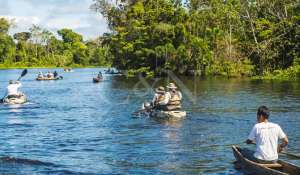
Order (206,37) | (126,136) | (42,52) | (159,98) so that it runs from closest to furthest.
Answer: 1. (126,136)
2. (159,98)
3. (206,37)
4. (42,52)

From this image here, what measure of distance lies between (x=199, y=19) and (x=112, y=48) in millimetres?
21287

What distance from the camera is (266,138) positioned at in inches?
543

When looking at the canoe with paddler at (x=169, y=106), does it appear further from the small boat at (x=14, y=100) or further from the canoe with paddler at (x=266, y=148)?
the canoe with paddler at (x=266, y=148)

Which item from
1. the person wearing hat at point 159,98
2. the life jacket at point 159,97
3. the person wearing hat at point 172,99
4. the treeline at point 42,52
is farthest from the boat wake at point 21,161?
the treeline at point 42,52

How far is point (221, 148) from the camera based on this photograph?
65.4ft

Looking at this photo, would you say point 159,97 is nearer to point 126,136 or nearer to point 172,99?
point 172,99

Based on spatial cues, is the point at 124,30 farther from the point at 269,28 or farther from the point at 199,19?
the point at 269,28

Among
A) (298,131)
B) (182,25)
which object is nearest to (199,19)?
(182,25)

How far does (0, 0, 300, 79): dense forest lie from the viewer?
71.1 meters

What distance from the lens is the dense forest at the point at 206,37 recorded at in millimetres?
71125

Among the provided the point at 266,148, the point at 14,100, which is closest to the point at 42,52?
the point at 14,100

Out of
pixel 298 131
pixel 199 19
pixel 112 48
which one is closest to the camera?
pixel 298 131

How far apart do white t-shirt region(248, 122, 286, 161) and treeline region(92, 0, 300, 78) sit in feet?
177

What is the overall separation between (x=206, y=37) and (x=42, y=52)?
3835 inches
